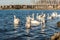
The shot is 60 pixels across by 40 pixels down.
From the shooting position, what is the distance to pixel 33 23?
40375mm

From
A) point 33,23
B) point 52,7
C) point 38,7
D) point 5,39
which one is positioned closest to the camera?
point 5,39

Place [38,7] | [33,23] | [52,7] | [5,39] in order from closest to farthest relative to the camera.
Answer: [5,39] → [33,23] → [52,7] → [38,7]

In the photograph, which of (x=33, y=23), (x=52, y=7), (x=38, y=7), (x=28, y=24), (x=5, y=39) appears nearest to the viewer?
(x=5, y=39)

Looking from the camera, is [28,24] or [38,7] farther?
[38,7]

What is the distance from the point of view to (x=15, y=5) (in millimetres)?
169000

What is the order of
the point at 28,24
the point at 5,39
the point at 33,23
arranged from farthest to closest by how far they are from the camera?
1. the point at 33,23
2. the point at 28,24
3. the point at 5,39

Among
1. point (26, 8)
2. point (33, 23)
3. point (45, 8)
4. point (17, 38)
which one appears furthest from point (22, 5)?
point (17, 38)

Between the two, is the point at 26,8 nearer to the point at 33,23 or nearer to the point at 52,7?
the point at 52,7

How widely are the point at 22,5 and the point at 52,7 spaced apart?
1022 inches

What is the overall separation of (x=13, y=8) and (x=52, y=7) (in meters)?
32.1

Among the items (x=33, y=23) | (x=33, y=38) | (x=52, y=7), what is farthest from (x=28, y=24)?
(x=52, y=7)

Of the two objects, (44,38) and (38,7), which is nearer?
(44,38)

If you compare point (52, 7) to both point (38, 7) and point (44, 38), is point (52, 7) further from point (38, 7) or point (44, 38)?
point (44, 38)

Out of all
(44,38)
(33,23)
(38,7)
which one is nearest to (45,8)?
(38,7)
